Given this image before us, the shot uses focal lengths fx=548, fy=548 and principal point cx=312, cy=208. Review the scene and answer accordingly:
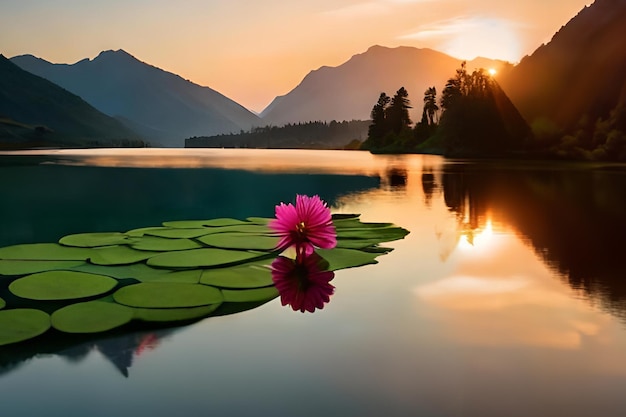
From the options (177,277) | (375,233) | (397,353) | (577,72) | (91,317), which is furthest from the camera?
(577,72)

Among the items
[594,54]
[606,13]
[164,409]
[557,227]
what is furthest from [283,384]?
[606,13]

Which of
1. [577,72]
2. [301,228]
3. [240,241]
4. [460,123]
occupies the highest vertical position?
[577,72]

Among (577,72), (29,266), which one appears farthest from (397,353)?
(577,72)

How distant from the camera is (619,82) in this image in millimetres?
77875

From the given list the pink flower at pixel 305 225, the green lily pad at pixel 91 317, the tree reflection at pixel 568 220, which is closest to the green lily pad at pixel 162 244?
the pink flower at pixel 305 225

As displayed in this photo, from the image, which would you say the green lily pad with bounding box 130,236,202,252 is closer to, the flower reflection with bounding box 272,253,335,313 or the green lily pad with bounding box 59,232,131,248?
the green lily pad with bounding box 59,232,131,248

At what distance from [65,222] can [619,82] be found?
3329 inches

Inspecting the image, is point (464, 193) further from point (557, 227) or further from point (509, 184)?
point (557, 227)

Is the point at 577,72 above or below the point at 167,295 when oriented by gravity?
above

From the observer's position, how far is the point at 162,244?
743 centimetres

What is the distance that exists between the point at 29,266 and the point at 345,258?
3.77 metres

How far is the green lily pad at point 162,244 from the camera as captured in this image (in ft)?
23.5

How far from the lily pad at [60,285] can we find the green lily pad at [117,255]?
2.37ft

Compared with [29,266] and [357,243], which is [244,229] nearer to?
[357,243]
